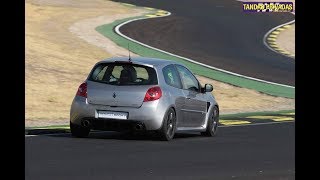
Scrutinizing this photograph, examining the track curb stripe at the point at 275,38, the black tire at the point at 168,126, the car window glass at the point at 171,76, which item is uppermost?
the car window glass at the point at 171,76

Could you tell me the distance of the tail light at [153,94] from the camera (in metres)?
15.4

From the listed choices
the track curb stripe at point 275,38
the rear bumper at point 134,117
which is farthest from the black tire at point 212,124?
the track curb stripe at point 275,38

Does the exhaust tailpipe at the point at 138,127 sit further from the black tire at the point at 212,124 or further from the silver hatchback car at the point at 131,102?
the black tire at the point at 212,124

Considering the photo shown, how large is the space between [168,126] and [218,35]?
2835cm

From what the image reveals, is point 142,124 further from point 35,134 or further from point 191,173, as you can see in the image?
point 191,173

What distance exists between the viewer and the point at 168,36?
41375 mm

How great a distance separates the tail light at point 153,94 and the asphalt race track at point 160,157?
2.42 ft

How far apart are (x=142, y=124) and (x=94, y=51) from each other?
18.7 meters

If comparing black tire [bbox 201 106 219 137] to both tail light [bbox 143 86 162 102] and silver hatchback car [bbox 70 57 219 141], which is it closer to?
silver hatchback car [bbox 70 57 219 141]

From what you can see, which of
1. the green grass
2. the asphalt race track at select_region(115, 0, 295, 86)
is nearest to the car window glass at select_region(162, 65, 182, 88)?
the green grass

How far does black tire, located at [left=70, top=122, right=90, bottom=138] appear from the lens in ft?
52.0

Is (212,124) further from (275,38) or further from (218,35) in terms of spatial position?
(275,38)

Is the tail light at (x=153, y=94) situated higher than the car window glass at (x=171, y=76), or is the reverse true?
the car window glass at (x=171, y=76)
